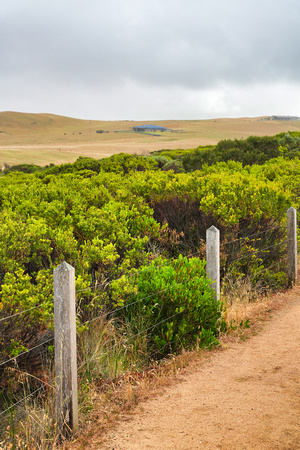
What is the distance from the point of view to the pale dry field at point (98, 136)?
76981mm

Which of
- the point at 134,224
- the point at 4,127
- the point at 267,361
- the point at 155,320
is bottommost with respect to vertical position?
the point at 267,361

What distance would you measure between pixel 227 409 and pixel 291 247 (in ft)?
17.0

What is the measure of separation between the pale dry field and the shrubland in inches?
2145

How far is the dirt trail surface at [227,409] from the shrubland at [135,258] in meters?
0.58

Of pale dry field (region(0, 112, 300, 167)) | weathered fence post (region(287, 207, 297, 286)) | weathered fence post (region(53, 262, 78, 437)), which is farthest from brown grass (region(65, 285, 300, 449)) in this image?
pale dry field (region(0, 112, 300, 167))

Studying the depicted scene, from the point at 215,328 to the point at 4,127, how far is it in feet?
608

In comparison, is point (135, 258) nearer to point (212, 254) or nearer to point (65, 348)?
point (212, 254)

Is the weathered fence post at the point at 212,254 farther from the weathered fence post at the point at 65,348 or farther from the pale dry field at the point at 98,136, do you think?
the pale dry field at the point at 98,136

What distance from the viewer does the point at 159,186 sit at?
968 centimetres

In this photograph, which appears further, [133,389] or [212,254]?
[212,254]

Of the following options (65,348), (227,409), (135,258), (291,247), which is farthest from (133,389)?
(291,247)

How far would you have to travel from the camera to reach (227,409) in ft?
14.9

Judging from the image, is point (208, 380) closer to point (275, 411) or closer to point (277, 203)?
point (275, 411)

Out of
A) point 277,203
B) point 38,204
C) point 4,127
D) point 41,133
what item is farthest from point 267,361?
point 4,127
